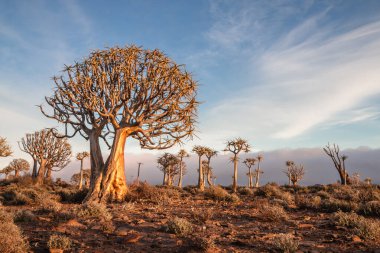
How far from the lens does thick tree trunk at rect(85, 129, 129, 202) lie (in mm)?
12062

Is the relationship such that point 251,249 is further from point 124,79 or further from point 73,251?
point 124,79

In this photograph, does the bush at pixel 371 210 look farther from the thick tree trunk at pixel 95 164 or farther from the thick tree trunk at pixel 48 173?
the thick tree trunk at pixel 48 173

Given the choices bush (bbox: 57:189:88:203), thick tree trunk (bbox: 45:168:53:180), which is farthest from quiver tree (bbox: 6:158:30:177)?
bush (bbox: 57:189:88:203)

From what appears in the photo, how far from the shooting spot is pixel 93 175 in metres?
12.9

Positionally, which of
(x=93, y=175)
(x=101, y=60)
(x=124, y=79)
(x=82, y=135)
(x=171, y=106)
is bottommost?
(x=93, y=175)

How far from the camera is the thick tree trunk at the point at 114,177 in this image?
12062mm

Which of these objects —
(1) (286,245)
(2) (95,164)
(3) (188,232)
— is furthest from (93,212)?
(2) (95,164)

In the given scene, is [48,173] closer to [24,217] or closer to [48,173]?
[48,173]

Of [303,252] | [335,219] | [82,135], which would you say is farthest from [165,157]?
[303,252]

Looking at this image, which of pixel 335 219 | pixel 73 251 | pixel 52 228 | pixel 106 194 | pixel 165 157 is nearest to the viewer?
pixel 73 251

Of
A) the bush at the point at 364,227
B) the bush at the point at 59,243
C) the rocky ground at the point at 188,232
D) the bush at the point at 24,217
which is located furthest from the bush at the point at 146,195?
the bush at the point at 364,227

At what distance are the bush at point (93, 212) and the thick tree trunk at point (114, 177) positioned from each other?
372 centimetres

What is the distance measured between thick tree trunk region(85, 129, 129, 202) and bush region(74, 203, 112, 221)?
12.2 feet

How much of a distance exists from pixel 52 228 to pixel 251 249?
4.24m
